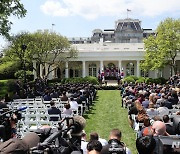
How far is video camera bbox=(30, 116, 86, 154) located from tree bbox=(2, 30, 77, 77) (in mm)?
44501

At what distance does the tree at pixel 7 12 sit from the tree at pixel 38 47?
66.5 feet

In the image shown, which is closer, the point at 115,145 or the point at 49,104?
the point at 115,145

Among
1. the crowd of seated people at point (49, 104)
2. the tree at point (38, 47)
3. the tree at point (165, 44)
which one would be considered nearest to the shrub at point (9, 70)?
the tree at point (38, 47)

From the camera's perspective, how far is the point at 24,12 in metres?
28.5

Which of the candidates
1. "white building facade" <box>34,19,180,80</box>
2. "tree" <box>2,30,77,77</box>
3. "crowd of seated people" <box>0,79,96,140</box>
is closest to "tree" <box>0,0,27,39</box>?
"crowd of seated people" <box>0,79,96,140</box>

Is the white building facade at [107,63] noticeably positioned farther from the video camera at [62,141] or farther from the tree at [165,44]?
the video camera at [62,141]

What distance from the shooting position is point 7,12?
27.6 metres

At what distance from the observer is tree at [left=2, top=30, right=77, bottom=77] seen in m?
49.8

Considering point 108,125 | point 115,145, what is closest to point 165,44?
point 108,125

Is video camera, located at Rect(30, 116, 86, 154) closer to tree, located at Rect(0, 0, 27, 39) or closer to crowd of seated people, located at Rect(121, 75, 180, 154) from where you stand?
crowd of seated people, located at Rect(121, 75, 180, 154)

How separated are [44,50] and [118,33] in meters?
92.8

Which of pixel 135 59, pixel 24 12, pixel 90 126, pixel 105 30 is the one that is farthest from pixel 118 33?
pixel 90 126

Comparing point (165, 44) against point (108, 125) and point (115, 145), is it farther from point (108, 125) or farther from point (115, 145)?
point (115, 145)

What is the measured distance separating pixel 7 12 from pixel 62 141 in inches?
986
